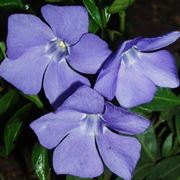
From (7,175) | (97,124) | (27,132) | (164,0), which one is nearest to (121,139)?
(97,124)

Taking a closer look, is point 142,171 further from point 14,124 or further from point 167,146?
point 14,124

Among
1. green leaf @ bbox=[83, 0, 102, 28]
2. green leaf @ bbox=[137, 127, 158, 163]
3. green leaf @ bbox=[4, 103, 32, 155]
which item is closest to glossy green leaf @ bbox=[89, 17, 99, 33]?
green leaf @ bbox=[83, 0, 102, 28]

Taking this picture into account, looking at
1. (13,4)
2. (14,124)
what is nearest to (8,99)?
(14,124)

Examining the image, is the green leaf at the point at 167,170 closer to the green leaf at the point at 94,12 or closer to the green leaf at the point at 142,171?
the green leaf at the point at 142,171

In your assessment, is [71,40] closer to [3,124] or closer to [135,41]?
[135,41]

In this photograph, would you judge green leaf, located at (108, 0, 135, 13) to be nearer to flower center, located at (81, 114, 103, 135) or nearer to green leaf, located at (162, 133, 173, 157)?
flower center, located at (81, 114, 103, 135)

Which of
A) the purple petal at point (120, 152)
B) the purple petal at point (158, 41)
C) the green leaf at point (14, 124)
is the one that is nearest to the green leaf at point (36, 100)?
the green leaf at point (14, 124)
